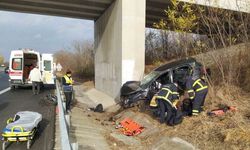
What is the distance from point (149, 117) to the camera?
11.4 m

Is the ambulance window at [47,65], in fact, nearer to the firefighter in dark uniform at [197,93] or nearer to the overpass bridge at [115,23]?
the overpass bridge at [115,23]

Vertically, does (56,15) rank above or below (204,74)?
above

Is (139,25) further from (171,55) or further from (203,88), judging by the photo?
(203,88)

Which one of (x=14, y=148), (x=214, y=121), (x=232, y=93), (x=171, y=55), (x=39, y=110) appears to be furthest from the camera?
(x=171, y=55)

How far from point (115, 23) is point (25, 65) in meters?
7.85

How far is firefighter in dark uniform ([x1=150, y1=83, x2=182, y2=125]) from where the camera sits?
9924 millimetres

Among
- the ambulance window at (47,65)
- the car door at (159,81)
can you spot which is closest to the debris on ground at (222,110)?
the car door at (159,81)

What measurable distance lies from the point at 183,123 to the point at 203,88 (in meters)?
1.27

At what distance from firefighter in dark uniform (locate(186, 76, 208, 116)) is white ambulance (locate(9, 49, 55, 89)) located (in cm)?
1375

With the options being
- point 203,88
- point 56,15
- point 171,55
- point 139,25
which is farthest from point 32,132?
point 56,15

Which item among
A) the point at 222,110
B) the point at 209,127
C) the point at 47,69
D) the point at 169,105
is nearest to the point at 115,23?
the point at 47,69

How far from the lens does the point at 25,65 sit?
75.2 ft

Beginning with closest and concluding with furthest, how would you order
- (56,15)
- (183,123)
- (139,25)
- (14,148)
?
(14,148)
(183,123)
(139,25)
(56,15)

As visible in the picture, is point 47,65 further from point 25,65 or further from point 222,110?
point 222,110
